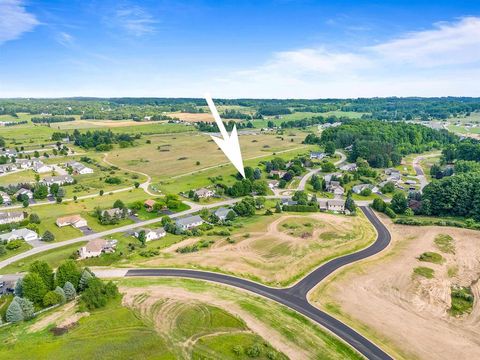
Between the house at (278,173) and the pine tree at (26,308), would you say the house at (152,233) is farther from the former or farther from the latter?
the house at (278,173)

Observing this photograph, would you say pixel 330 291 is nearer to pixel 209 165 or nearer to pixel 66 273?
pixel 66 273

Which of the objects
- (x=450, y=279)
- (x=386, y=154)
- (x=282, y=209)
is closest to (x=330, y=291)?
(x=450, y=279)

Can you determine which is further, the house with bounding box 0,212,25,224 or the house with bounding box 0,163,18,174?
the house with bounding box 0,163,18,174

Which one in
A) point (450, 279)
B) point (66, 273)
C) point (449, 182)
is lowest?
point (450, 279)

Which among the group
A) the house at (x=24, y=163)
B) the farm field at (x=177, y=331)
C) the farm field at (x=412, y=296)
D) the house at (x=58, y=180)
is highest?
the house at (x=24, y=163)

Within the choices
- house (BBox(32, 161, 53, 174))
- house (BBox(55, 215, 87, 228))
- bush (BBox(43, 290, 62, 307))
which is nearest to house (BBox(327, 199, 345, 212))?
house (BBox(55, 215, 87, 228))

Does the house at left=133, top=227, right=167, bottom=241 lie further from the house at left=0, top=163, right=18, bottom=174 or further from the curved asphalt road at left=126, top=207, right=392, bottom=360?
the house at left=0, top=163, right=18, bottom=174

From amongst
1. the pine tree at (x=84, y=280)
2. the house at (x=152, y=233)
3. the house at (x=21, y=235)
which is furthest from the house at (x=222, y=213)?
the house at (x=21, y=235)
